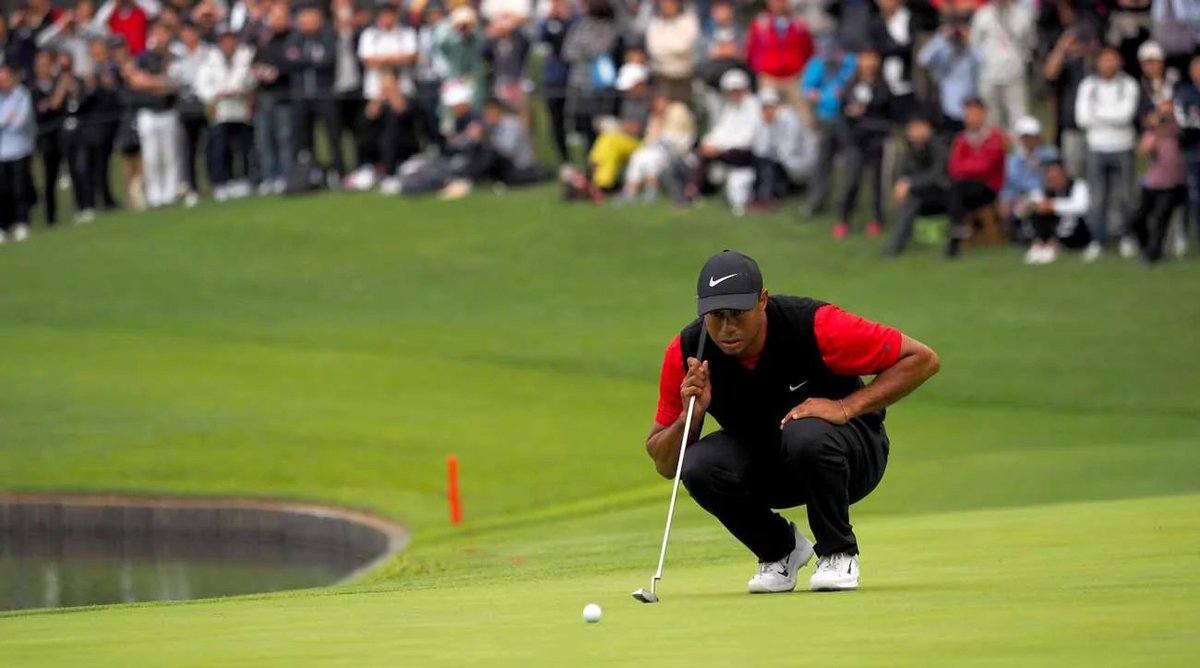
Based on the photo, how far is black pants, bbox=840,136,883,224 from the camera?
2681cm

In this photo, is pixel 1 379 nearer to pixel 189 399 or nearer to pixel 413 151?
pixel 189 399

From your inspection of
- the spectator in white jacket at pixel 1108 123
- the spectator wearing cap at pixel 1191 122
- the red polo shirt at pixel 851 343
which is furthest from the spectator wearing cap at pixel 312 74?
the red polo shirt at pixel 851 343

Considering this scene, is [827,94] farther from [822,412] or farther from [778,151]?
[822,412]

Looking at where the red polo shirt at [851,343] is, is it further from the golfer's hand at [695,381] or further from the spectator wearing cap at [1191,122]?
the spectator wearing cap at [1191,122]

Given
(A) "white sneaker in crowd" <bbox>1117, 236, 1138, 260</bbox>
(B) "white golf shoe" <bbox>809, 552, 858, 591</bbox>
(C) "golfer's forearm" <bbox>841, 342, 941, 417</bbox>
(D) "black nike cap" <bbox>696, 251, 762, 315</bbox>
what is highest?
(D) "black nike cap" <bbox>696, 251, 762, 315</bbox>

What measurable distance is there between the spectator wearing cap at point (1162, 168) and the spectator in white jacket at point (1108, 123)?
0.23m

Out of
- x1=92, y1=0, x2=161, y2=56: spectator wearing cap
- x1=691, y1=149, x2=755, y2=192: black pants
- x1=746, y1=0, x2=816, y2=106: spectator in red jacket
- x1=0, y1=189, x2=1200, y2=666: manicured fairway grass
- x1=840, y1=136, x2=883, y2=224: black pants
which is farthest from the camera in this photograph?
x1=92, y1=0, x2=161, y2=56: spectator wearing cap

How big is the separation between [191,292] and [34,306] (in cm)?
209

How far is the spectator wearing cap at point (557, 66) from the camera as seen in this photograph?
99.9ft

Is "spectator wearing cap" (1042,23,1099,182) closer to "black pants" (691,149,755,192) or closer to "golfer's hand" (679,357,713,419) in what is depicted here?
"black pants" (691,149,755,192)

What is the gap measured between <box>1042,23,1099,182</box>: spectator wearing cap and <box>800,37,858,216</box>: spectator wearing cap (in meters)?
2.51

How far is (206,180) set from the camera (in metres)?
35.6

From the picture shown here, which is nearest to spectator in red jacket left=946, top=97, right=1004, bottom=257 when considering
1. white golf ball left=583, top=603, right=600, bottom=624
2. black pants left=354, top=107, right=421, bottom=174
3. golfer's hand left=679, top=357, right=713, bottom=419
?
black pants left=354, top=107, right=421, bottom=174

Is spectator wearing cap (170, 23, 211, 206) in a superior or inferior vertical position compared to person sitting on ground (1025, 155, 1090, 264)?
superior
